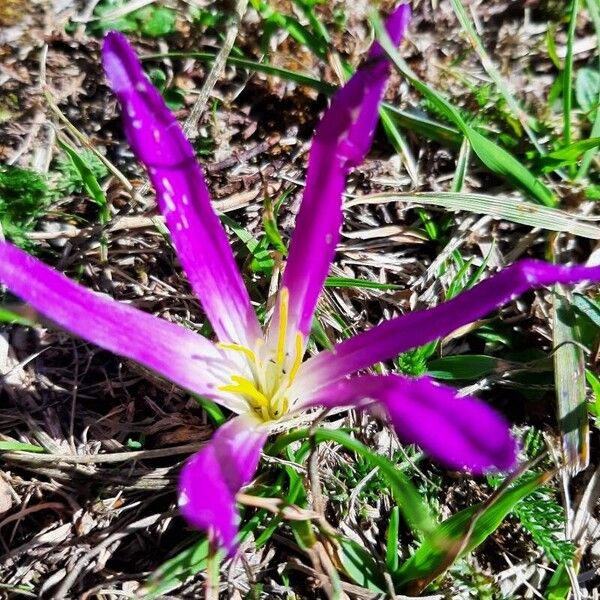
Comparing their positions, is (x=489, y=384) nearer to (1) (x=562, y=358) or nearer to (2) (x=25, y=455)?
(1) (x=562, y=358)

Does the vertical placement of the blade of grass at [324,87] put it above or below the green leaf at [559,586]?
above

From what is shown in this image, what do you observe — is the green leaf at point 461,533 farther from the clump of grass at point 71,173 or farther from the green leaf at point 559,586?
the clump of grass at point 71,173

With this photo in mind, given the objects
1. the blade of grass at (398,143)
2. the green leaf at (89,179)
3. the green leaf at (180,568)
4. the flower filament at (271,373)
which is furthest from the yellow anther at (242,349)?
the blade of grass at (398,143)

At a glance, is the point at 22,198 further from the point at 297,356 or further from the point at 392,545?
the point at 392,545

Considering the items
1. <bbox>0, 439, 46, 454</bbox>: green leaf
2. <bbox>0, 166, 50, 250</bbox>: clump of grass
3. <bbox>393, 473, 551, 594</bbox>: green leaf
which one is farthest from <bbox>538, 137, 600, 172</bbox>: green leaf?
<bbox>0, 439, 46, 454</bbox>: green leaf

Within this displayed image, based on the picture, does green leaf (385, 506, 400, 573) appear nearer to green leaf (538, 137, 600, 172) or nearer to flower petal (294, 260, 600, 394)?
flower petal (294, 260, 600, 394)

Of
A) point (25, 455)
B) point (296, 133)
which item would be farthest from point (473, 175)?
point (25, 455)

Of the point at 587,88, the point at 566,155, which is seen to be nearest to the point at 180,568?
the point at 566,155
